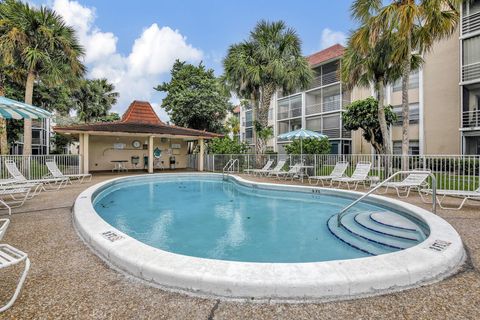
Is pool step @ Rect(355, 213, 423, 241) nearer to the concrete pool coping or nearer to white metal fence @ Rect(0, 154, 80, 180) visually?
the concrete pool coping

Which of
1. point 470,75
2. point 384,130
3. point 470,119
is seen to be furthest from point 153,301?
point 470,75

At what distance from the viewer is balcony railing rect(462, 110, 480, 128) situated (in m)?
16.0

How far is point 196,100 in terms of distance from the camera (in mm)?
26938

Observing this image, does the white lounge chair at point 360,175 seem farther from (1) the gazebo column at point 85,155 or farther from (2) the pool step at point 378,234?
(1) the gazebo column at point 85,155

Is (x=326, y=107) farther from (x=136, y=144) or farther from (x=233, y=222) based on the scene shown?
(x=233, y=222)

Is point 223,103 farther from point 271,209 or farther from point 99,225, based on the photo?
point 99,225

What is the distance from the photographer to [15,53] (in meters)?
14.3

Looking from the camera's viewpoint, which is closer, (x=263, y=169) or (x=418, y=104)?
(x=263, y=169)

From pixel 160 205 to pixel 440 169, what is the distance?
32.8 ft

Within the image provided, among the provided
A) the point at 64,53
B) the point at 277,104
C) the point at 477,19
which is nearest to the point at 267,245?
the point at 64,53

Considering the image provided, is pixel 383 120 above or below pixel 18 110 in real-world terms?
above

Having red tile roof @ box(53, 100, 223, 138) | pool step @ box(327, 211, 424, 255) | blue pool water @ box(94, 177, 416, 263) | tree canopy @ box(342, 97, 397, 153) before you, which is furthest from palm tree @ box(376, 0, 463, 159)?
red tile roof @ box(53, 100, 223, 138)

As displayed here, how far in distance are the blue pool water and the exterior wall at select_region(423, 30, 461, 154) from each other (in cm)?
1353

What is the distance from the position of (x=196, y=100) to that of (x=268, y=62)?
458 inches
